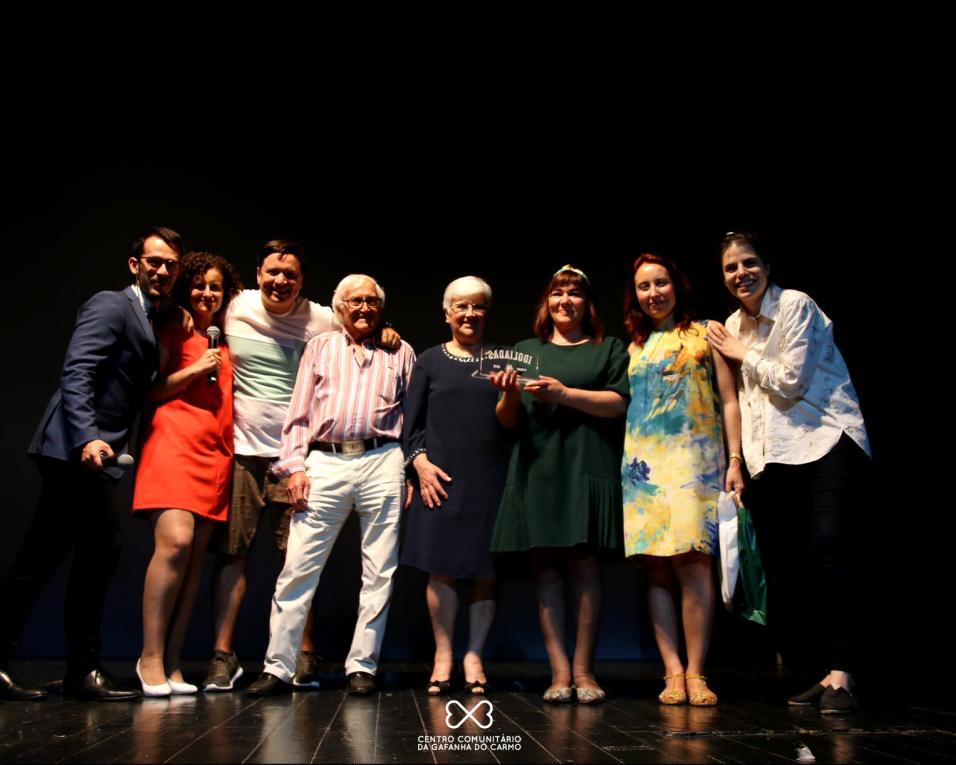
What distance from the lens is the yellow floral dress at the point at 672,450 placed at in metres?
2.70

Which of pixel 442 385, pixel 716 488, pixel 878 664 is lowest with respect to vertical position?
pixel 878 664

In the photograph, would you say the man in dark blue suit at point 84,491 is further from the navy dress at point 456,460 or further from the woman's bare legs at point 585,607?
the woman's bare legs at point 585,607

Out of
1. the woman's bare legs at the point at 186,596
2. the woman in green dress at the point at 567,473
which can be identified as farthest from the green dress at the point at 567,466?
the woman's bare legs at the point at 186,596

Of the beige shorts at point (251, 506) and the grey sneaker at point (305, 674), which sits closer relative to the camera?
the grey sneaker at point (305, 674)

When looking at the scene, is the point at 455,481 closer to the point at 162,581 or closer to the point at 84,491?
the point at 162,581

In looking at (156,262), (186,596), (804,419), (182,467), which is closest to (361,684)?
(186,596)

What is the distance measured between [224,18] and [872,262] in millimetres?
3141

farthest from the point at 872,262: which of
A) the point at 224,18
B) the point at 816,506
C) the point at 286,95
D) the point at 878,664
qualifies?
the point at 224,18

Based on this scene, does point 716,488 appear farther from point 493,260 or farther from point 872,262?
point 493,260

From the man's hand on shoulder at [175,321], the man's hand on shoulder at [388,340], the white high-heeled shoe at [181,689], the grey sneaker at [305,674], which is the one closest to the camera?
the white high-heeled shoe at [181,689]

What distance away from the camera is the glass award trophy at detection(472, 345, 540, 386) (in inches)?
108

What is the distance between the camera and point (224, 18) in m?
3.99

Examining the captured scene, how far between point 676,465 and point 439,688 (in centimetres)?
107

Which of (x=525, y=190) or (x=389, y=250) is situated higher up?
(x=525, y=190)
